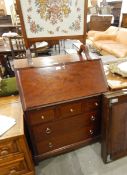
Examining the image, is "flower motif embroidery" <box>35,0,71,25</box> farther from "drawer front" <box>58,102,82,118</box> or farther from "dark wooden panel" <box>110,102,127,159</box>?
"dark wooden panel" <box>110,102,127,159</box>

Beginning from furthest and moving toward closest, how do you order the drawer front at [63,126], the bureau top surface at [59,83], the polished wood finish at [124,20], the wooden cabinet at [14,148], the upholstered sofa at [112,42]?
the polished wood finish at [124,20] < the upholstered sofa at [112,42] < the drawer front at [63,126] < the bureau top surface at [59,83] < the wooden cabinet at [14,148]

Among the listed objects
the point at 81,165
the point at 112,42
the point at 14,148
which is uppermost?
the point at 14,148

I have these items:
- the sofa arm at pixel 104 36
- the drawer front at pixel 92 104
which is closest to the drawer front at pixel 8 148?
the drawer front at pixel 92 104

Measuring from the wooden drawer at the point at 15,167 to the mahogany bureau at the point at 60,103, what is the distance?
0.16m

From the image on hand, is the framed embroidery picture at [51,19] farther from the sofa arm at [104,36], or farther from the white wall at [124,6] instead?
the white wall at [124,6]

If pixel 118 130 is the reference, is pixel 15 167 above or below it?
below

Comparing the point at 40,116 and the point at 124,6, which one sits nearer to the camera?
the point at 40,116

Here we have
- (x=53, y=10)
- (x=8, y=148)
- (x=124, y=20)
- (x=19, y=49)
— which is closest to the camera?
(x=8, y=148)

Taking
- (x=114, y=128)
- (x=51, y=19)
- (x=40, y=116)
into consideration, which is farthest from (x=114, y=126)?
(x=51, y=19)

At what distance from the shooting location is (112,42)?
4.61 m

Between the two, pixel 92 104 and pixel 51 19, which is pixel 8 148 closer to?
pixel 92 104

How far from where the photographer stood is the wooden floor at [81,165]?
1.46m

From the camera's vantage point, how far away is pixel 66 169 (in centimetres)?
150

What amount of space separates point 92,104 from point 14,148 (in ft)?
2.49
